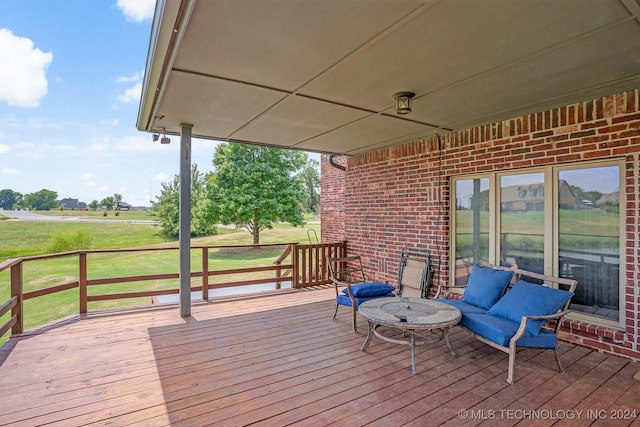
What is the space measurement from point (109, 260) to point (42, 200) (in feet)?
19.8

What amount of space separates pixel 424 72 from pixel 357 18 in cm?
101

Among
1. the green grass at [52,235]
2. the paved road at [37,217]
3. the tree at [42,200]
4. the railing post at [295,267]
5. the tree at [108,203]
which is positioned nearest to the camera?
the railing post at [295,267]

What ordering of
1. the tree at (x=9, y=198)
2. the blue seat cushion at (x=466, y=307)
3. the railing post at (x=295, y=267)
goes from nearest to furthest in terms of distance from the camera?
1. the blue seat cushion at (x=466, y=307)
2. the railing post at (x=295, y=267)
3. the tree at (x=9, y=198)

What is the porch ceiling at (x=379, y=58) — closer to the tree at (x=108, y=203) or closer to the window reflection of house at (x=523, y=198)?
the window reflection of house at (x=523, y=198)

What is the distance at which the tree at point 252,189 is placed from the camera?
41.7 feet

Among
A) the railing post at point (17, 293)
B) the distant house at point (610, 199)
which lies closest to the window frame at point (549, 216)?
the distant house at point (610, 199)

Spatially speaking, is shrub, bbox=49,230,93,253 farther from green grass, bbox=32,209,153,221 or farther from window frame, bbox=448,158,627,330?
window frame, bbox=448,158,627,330

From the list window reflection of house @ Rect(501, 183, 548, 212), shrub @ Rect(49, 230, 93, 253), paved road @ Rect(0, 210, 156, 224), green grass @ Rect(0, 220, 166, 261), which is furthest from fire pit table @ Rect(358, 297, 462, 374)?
paved road @ Rect(0, 210, 156, 224)

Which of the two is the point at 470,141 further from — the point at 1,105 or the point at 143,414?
the point at 1,105

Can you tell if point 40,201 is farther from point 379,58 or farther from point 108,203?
point 379,58

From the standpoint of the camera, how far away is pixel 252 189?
1277cm

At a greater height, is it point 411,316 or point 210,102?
point 210,102

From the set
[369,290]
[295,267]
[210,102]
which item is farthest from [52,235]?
[369,290]

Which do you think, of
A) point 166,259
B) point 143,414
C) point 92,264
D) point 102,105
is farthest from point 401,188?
point 102,105
